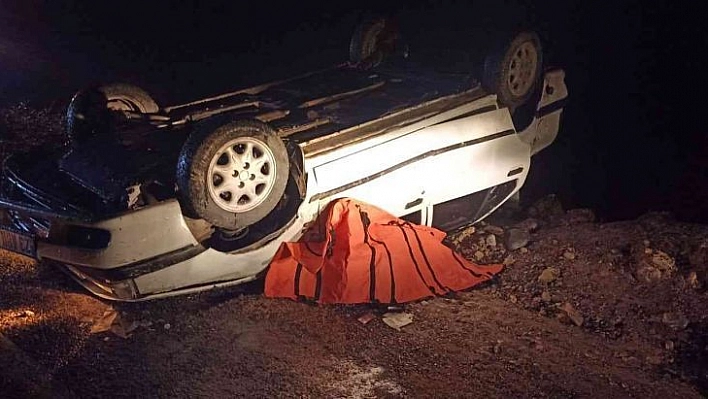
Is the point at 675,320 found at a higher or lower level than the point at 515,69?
lower

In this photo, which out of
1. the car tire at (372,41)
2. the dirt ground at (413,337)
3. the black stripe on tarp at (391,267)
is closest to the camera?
the dirt ground at (413,337)

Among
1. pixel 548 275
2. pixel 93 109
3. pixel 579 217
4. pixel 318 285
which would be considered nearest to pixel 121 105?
pixel 93 109

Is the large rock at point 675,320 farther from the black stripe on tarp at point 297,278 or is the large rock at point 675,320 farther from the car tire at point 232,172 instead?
the car tire at point 232,172

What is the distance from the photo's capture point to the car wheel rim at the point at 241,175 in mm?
4375

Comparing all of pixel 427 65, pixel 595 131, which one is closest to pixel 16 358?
pixel 427 65

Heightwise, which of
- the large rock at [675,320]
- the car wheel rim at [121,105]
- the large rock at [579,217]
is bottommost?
the large rock at [675,320]

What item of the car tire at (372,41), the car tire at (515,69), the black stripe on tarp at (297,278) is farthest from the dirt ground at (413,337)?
the car tire at (372,41)

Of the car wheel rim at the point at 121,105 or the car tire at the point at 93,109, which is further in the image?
the car wheel rim at the point at 121,105

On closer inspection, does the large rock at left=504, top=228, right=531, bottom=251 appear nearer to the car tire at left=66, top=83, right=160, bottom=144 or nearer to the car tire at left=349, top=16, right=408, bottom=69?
the car tire at left=349, top=16, right=408, bottom=69

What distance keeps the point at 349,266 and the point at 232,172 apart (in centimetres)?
103

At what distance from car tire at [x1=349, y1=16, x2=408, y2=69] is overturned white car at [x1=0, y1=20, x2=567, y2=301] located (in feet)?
1.74

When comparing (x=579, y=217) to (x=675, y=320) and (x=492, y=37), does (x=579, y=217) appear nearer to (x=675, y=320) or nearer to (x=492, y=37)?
(x=675, y=320)

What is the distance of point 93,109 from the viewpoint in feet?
17.3

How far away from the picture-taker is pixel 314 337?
14.5 feet
